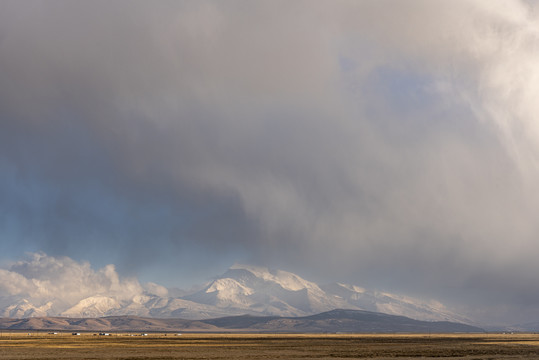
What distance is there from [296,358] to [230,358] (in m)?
14.2

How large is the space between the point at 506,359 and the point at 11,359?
10291 cm

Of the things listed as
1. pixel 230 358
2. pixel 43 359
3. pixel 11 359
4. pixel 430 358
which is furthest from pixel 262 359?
pixel 11 359

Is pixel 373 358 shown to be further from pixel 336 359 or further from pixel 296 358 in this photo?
pixel 296 358

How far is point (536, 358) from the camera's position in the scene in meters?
113

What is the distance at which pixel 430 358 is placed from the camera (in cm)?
11331

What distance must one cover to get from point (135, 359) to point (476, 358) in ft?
238

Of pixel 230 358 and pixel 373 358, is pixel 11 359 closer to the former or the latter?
pixel 230 358

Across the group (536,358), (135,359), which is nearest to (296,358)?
(135,359)

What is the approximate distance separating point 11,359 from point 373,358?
7629 cm

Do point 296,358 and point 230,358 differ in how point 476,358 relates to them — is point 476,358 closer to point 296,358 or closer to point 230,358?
point 296,358

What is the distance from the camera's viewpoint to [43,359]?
363 ft

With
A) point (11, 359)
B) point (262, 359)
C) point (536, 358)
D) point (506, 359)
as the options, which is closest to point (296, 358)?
point (262, 359)

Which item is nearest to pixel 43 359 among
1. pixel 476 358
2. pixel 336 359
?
pixel 336 359

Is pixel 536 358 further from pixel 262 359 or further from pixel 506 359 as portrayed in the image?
pixel 262 359
